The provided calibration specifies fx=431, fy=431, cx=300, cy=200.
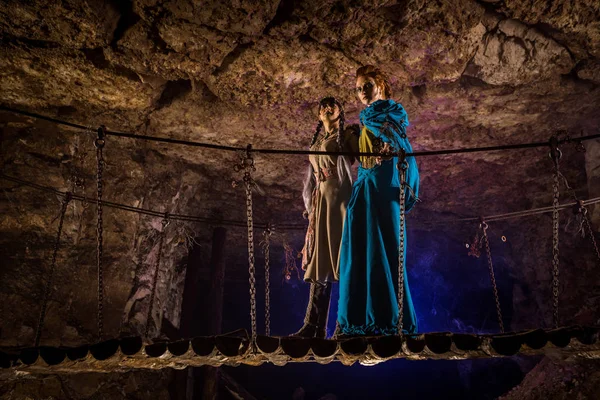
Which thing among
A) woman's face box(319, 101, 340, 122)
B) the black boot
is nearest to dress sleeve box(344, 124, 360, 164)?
woman's face box(319, 101, 340, 122)

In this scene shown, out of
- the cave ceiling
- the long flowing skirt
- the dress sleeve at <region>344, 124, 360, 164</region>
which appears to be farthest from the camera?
the dress sleeve at <region>344, 124, 360, 164</region>

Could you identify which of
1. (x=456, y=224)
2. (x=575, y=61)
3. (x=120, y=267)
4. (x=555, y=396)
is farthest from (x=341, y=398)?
(x=575, y=61)

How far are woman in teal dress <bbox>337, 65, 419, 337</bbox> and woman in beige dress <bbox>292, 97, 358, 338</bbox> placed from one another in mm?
178

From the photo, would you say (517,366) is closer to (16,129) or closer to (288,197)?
(288,197)

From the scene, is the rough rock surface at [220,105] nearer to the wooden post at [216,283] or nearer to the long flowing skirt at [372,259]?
the wooden post at [216,283]

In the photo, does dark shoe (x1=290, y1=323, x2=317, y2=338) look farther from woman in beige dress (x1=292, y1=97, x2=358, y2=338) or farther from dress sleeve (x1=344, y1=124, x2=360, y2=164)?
dress sleeve (x1=344, y1=124, x2=360, y2=164)

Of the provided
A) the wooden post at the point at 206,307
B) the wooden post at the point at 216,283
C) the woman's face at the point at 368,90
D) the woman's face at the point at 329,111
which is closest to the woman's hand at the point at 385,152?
the woman's face at the point at 368,90

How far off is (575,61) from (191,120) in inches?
175

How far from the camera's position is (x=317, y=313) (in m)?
4.04

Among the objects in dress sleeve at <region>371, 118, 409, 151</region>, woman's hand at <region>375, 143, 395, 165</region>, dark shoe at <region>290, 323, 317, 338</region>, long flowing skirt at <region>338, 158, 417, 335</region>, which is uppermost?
dress sleeve at <region>371, 118, 409, 151</region>

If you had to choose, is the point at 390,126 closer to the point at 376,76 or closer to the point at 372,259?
the point at 376,76

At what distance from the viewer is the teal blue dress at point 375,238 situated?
341cm

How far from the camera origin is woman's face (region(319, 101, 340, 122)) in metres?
4.30

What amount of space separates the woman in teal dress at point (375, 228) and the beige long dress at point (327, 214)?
16 centimetres
